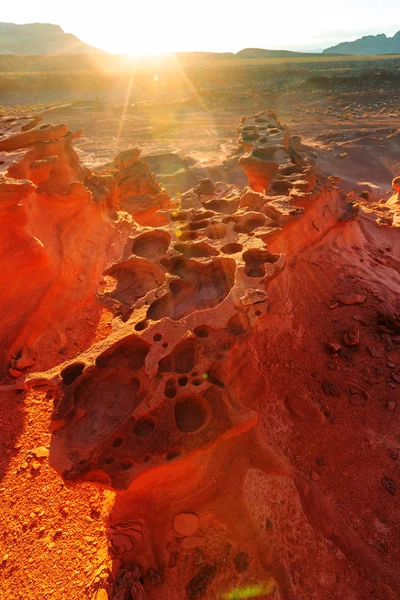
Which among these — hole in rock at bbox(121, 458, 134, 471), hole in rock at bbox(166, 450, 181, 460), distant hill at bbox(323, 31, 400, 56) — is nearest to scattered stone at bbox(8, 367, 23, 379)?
hole in rock at bbox(121, 458, 134, 471)

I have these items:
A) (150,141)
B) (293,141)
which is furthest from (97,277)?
(150,141)

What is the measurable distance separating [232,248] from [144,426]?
9.77 feet

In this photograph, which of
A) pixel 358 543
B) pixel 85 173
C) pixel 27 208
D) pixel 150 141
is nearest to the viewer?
pixel 358 543

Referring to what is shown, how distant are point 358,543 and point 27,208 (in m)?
7.76

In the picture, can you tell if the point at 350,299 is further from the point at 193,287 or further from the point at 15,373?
the point at 15,373

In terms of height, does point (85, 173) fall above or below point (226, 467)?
above

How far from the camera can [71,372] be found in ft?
12.4

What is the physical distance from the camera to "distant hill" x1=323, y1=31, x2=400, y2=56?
11606cm

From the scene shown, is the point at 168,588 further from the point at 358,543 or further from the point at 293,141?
the point at 293,141

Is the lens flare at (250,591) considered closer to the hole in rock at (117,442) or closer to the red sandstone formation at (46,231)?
the hole in rock at (117,442)

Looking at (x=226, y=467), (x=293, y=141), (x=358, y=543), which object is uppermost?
(x=293, y=141)

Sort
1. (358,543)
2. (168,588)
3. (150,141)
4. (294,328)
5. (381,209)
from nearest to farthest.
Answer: (168,588) < (358,543) < (294,328) < (381,209) < (150,141)

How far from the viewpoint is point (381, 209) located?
1145 centimetres

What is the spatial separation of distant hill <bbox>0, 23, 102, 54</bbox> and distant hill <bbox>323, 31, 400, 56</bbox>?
80547 mm
